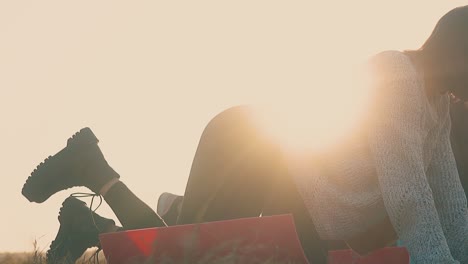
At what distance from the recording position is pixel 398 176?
10.6 feet

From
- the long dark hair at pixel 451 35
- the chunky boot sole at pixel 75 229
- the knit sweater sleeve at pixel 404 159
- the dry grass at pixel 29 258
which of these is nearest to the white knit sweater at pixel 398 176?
the knit sweater sleeve at pixel 404 159

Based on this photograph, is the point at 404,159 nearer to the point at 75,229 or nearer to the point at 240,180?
the point at 240,180

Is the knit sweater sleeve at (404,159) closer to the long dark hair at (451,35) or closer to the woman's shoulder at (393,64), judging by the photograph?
the woman's shoulder at (393,64)

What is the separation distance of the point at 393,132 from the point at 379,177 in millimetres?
218

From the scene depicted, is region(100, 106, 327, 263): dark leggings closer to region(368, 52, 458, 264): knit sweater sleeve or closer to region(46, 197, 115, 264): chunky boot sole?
region(368, 52, 458, 264): knit sweater sleeve

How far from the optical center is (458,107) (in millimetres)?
4516

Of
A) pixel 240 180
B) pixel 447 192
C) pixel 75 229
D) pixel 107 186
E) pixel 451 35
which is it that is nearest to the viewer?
pixel 451 35

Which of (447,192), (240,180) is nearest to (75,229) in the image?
(240,180)

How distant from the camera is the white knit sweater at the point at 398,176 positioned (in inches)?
125

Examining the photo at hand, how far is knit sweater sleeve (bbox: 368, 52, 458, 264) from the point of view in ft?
10.2

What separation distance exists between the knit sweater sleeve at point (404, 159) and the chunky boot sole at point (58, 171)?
2.14 metres

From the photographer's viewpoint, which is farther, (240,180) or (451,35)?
(240,180)

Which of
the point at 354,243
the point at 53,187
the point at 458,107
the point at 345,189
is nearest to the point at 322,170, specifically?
the point at 345,189

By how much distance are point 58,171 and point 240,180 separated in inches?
54.7
